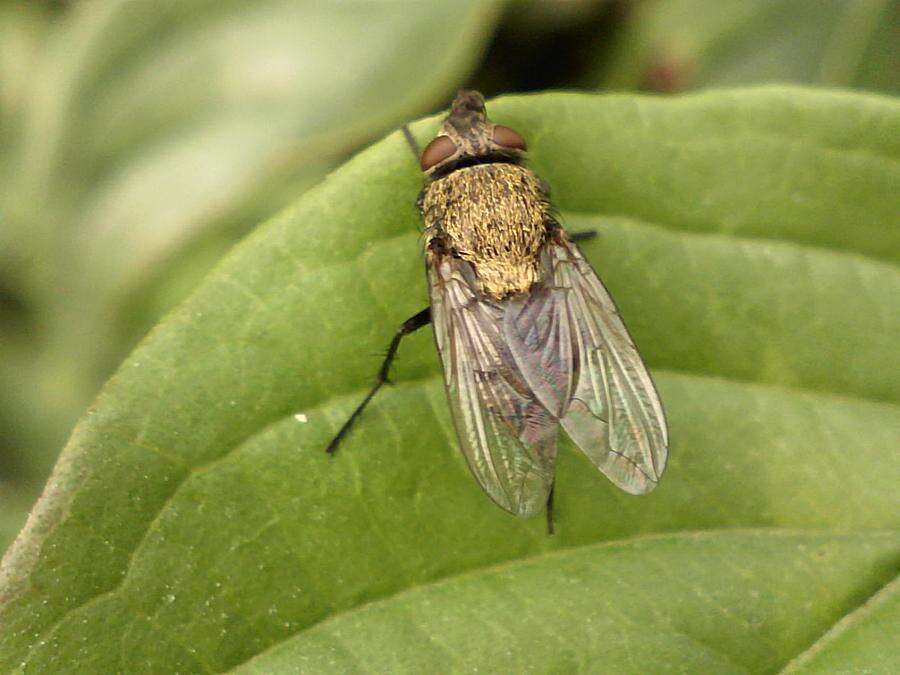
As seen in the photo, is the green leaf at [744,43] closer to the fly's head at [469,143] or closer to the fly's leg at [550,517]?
the fly's head at [469,143]

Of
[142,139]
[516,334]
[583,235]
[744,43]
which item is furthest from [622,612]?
[142,139]

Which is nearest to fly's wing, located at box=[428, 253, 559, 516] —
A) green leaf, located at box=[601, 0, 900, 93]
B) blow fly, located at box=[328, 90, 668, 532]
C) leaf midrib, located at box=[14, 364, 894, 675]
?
blow fly, located at box=[328, 90, 668, 532]

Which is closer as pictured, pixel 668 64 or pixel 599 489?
pixel 599 489

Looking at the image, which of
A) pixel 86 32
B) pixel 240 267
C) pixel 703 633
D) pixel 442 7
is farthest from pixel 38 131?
pixel 703 633

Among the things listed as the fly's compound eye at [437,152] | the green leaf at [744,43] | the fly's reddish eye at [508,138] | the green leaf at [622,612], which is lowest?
the green leaf at [622,612]

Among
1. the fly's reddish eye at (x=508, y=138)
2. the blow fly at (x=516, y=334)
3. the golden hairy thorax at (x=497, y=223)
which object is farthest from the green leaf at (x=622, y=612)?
the fly's reddish eye at (x=508, y=138)

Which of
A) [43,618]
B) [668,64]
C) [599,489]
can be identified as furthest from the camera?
[668,64]

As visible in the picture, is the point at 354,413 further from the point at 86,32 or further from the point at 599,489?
the point at 86,32
